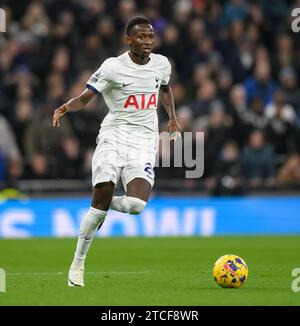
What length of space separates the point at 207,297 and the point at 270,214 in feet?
29.3

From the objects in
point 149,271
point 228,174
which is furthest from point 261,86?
point 149,271

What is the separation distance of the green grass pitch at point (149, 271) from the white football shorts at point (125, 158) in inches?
41.9

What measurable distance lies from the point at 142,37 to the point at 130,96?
1.99ft

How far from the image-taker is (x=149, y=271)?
12320mm

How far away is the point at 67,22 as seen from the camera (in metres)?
20.5

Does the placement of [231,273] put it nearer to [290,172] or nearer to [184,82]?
[290,172]

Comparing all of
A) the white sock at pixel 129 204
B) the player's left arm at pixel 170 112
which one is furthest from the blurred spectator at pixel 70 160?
the white sock at pixel 129 204

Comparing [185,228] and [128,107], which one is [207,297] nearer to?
[128,107]

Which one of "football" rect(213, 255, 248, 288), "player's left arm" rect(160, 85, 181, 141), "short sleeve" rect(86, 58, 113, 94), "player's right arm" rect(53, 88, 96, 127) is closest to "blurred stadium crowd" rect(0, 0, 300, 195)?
"player's left arm" rect(160, 85, 181, 141)

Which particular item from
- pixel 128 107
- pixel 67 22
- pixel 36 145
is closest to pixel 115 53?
pixel 67 22

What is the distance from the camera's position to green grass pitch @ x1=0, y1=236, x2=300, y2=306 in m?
9.30

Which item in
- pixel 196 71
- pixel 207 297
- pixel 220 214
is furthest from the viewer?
pixel 196 71

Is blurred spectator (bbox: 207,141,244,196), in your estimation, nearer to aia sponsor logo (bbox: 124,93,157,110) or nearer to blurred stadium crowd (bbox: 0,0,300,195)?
blurred stadium crowd (bbox: 0,0,300,195)

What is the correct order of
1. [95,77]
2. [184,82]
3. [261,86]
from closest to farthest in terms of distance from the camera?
[95,77]
[261,86]
[184,82]
